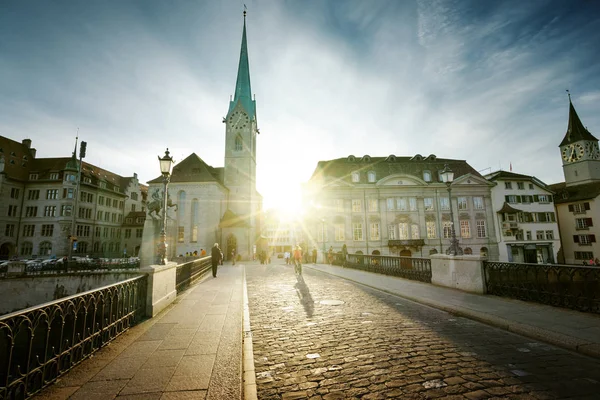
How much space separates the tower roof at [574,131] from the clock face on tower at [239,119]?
68435 mm

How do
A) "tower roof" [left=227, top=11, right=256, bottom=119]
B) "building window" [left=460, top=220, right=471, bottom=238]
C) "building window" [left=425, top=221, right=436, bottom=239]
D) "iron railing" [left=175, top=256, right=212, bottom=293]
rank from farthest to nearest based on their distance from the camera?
"tower roof" [left=227, top=11, right=256, bottom=119] < "building window" [left=460, top=220, right=471, bottom=238] < "building window" [left=425, top=221, right=436, bottom=239] < "iron railing" [left=175, top=256, right=212, bottom=293]

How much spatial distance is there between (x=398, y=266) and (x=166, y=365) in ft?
45.1

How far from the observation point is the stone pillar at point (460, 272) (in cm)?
966

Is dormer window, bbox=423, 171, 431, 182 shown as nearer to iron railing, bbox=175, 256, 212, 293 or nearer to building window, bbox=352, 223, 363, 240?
building window, bbox=352, 223, 363, 240

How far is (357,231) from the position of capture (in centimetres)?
3994

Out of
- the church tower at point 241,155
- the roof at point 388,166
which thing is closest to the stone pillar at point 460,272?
the roof at point 388,166

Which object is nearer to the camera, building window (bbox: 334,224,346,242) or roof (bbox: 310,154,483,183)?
building window (bbox: 334,224,346,242)

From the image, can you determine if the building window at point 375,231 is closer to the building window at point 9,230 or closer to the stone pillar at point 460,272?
the stone pillar at point 460,272

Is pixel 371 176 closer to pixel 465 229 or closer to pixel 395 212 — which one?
pixel 395 212

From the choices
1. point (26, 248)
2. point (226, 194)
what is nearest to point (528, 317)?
point (226, 194)

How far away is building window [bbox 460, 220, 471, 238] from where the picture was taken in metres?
41.3

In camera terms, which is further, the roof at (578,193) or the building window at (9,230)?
the roof at (578,193)

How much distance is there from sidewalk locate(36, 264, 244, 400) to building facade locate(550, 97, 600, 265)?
5869cm

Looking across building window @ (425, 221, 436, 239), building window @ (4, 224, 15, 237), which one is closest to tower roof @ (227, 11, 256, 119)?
building window @ (425, 221, 436, 239)
